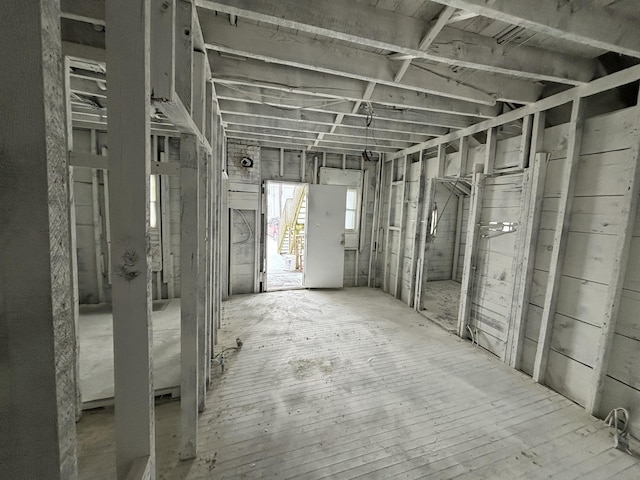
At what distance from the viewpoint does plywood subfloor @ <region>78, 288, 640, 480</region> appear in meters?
1.67

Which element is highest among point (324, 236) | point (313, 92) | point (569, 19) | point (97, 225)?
point (569, 19)

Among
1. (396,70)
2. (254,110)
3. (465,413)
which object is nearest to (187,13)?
(396,70)

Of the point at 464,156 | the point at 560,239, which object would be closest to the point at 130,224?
the point at 560,239

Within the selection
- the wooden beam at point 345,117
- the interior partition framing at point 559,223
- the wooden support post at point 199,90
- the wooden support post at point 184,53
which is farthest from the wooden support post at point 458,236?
the wooden support post at point 184,53

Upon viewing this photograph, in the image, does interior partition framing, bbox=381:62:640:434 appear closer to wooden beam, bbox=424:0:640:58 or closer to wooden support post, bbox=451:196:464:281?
wooden beam, bbox=424:0:640:58

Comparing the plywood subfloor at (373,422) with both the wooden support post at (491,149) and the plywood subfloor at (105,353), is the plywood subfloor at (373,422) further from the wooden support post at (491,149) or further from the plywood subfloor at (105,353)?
the wooden support post at (491,149)

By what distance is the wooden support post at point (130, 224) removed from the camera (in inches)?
28.2

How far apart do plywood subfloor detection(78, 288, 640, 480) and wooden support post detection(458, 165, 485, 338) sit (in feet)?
1.26

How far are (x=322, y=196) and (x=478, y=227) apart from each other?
265cm

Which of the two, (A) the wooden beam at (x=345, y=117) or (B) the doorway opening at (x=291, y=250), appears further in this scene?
(B) the doorway opening at (x=291, y=250)

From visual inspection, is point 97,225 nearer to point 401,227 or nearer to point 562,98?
point 401,227

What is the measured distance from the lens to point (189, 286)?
157cm

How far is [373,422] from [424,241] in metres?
2.86

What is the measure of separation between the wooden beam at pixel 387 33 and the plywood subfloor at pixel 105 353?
8.70 ft
